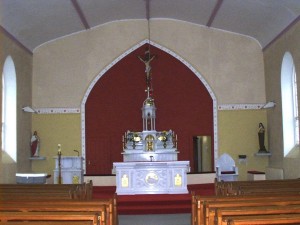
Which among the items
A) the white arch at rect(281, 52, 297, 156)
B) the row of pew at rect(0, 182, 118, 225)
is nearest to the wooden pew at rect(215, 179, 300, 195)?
the row of pew at rect(0, 182, 118, 225)

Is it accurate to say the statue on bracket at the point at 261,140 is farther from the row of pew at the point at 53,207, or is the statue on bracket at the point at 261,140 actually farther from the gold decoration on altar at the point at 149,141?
the row of pew at the point at 53,207

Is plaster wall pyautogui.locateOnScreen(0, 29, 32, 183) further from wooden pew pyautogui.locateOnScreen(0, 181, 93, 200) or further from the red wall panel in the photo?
wooden pew pyautogui.locateOnScreen(0, 181, 93, 200)

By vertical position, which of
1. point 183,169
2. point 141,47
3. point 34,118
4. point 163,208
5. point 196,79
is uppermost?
point 141,47

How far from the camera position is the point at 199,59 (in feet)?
52.0

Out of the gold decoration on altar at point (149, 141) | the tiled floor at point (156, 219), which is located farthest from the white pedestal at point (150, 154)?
the tiled floor at point (156, 219)

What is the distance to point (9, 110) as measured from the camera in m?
13.8

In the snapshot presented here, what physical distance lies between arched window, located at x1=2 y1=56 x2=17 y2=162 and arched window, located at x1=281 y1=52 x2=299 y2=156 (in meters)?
8.09

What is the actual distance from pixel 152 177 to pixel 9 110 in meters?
5.16

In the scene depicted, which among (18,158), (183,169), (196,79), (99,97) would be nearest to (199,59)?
(196,79)

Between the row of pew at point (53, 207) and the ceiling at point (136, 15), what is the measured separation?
5.76 metres

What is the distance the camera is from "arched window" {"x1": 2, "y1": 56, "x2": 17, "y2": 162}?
13688mm

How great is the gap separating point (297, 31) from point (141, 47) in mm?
5462

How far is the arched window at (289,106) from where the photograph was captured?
14008mm

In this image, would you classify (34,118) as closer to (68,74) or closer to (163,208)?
(68,74)
